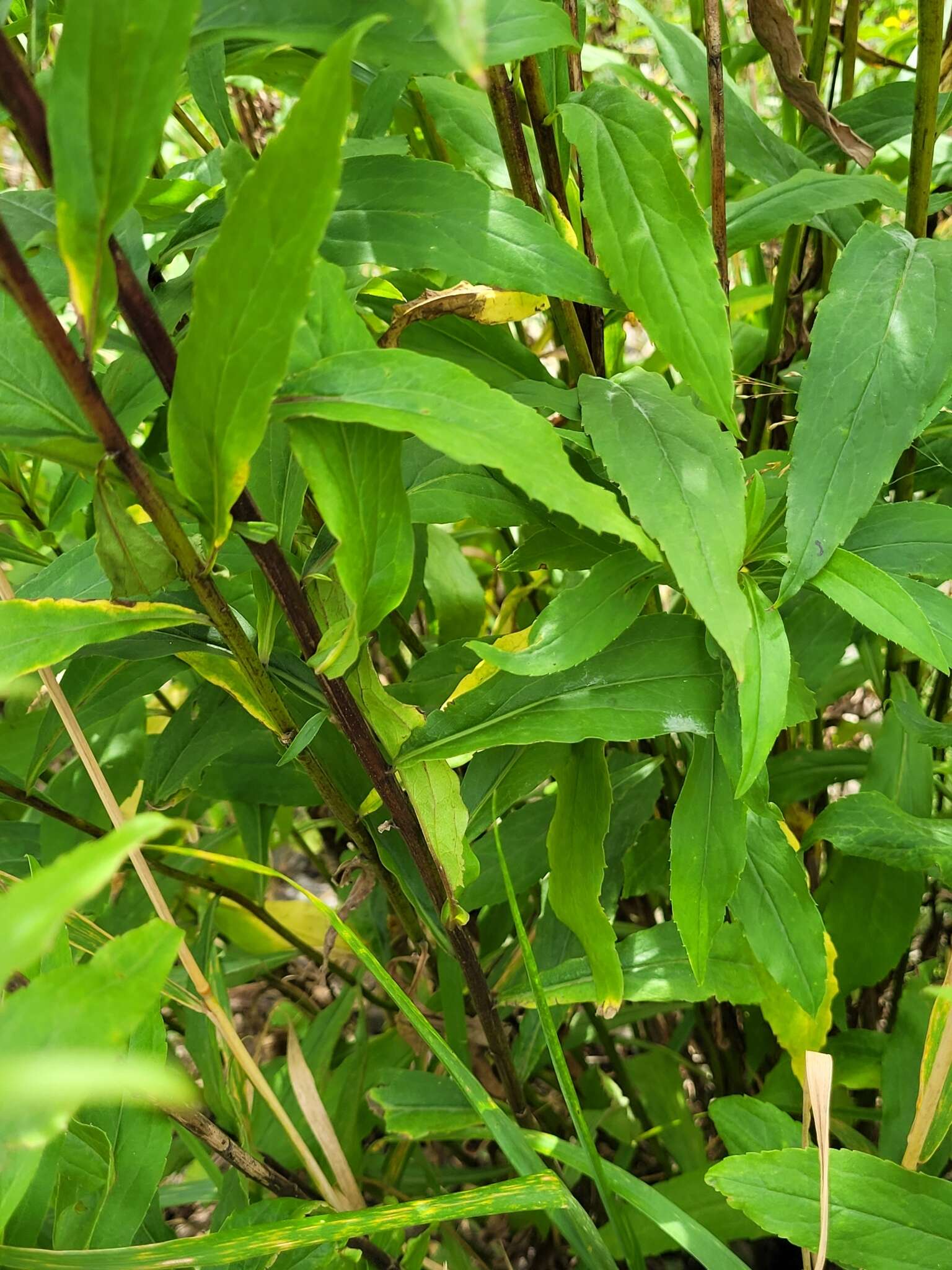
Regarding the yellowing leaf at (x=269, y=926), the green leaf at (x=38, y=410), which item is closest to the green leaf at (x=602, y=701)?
the green leaf at (x=38, y=410)

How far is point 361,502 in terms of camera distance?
0.41 metres

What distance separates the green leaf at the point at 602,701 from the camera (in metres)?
0.53

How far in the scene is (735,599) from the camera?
439 millimetres

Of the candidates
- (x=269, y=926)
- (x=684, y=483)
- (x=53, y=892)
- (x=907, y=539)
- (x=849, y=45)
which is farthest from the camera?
(x=269, y=926)

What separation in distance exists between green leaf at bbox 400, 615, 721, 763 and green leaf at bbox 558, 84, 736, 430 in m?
0.13

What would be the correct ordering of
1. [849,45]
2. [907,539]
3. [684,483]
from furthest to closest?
[849,45] → [907,539] → [684,483]

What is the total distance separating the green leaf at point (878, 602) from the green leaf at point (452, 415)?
0.63 feet

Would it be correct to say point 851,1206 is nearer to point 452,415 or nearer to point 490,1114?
point 490,1114

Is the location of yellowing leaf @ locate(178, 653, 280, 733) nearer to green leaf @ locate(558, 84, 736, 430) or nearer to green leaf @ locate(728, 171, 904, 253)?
green leaf @ locate(558, 84, 736, 430)

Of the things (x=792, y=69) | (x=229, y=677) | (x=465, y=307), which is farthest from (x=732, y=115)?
(x=229, y=677)

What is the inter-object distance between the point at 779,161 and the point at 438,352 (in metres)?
0.32

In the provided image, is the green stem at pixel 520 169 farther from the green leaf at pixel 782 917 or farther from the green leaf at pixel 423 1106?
the green leaf at pixel 423 1106

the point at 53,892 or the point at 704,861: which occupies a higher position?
the point at 53,892

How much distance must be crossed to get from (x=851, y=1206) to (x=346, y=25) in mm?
636
